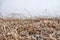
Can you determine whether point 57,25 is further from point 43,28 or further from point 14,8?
point 14,8

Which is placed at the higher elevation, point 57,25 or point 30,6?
point 30,6

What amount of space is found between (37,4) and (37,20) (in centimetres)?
77

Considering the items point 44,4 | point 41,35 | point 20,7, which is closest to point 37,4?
point 44,4

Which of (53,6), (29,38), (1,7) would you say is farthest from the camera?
(1,7)

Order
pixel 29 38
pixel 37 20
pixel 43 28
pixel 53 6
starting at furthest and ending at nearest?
pixel 53 6
pixel 37 20
pixel 43 28
pixel 29 38

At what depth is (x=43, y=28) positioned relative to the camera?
1.22 metres

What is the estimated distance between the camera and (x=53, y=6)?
2.23 metres

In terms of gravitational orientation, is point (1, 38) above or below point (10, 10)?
below

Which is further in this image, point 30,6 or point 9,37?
point 30,6

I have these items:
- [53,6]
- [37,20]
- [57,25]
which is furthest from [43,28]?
[53,6]

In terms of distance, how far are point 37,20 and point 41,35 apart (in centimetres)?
49

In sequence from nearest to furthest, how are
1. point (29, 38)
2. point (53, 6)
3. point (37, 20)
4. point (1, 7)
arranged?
point (29, 38), point (37, 20), point (53, 6), point (1, 7)

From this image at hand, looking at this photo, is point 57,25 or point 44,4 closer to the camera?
point 57,25

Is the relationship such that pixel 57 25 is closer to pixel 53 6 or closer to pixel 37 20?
pixel 37 20
